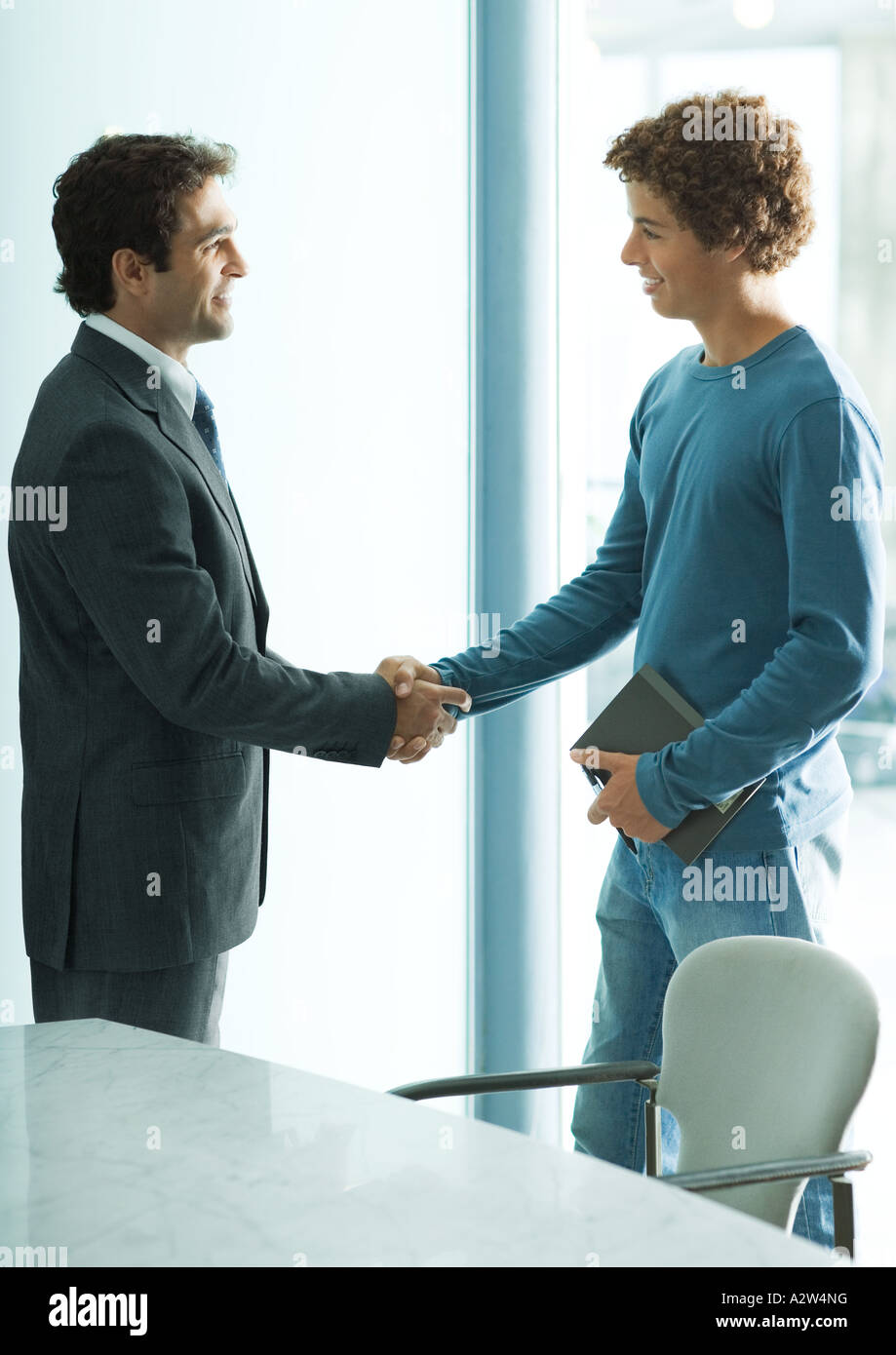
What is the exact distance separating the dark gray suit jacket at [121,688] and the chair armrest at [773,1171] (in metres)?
0.80

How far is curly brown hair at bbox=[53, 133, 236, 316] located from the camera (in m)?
1.91

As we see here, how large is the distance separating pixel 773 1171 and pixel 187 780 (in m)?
0.93

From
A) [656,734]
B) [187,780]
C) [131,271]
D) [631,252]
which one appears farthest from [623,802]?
[131,271]

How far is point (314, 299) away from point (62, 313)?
0.70m

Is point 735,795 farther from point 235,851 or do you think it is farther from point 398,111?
point 398,111

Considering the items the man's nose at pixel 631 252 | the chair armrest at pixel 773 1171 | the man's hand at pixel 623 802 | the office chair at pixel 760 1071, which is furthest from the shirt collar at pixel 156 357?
the chair armrest at pixel 773 1171

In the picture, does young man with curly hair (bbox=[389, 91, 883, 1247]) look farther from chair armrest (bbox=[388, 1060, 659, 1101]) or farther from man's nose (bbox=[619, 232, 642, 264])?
chair armrest (bbox=[388, 1060, 659, 1101])

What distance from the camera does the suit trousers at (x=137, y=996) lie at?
5.98 feet

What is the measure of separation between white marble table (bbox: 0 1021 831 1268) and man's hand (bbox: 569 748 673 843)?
0.71 m

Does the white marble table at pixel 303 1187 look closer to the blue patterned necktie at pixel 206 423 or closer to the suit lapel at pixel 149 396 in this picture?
the suit lapel at pixel 149 396

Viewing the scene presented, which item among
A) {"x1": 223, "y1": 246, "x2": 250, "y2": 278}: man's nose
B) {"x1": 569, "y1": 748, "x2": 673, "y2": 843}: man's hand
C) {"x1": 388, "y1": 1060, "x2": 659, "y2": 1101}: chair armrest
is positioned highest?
{"x1": 223, "y1": 246, "x2": 250, "y2": 278}: man's nose

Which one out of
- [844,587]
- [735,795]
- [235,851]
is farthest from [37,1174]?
[844,587]

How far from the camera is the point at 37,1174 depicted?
45.6 inches

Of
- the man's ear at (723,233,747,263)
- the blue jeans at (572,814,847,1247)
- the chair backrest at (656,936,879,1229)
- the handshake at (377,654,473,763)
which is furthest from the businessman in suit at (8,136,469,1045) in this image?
the man's ear at (723,233,747,263)
